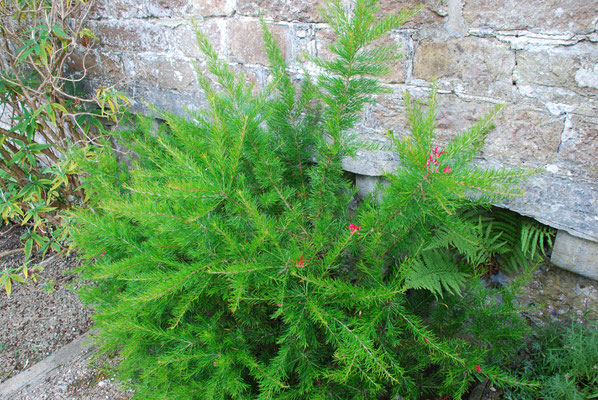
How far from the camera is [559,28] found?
56.8 inches

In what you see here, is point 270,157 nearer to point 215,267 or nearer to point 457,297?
point 215,267

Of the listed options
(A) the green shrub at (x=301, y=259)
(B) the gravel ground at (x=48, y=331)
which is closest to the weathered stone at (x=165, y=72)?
(A) the green shrub at (x=301, y=259)

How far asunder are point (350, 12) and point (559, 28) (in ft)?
2.73

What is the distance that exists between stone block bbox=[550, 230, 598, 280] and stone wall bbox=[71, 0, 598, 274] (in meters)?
0.05

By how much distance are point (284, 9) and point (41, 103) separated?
6.75 feet

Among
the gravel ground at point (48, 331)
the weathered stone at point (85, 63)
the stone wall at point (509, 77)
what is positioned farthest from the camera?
the weathered stone at point (85, 63)

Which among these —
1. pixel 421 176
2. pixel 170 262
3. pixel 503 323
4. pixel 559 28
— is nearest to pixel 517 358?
pixel 503 323

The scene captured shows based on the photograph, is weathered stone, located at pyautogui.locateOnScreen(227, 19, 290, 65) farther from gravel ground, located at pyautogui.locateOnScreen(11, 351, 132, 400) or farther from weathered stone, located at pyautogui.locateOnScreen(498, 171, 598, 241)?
gravel ground, located at pyautogui.locateOnScreen(11, 351, 132, 400)

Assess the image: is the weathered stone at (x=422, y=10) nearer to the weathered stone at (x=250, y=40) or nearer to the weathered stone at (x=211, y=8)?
the weathered stone at (x=250, y=40)

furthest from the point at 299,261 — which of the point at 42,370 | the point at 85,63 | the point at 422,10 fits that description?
the point at 85,63

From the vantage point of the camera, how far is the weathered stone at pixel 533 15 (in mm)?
1386

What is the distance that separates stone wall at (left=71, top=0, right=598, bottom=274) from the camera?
146cm

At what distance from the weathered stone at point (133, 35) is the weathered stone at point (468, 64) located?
1.68 meters

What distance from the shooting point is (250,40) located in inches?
89.4
